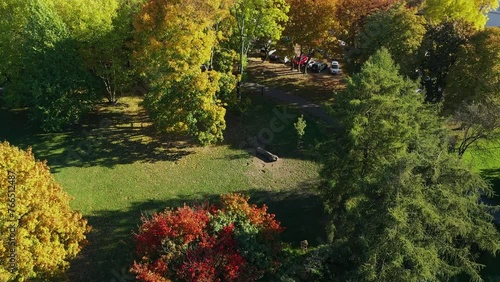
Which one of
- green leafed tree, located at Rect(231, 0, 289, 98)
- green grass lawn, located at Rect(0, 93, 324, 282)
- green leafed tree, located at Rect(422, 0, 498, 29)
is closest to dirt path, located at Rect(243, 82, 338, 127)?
green grass lawn, located at Rect(0, 93, 324, 282)

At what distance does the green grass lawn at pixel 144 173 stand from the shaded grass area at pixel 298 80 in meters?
5.32

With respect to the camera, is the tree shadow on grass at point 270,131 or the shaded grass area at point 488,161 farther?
the tree shadow on grass at point 270,131

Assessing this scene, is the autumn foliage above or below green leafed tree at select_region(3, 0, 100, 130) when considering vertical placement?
below

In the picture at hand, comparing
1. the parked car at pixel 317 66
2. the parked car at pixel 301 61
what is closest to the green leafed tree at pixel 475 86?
the parked car at pixel 317 66

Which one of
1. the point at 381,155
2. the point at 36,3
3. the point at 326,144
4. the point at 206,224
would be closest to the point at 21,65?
the point at 36,3

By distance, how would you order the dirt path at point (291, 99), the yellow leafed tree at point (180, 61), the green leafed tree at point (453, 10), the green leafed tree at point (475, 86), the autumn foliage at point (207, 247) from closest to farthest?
the autumn foliage at point (207, 247) < the green leafed tree at point (475, 86) < the yellow leafed tree at point (180, 61) < the dirt path at point (291, 99) < the green leafed tree at point (453, 10)

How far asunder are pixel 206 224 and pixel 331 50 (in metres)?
25.2

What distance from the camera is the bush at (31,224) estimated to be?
19547 mm

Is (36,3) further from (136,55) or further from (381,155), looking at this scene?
(381,155)

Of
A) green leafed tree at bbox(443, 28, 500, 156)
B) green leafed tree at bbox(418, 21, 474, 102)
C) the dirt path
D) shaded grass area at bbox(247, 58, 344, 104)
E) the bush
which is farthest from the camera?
shaded grass area at bbox(247, 58, 344, 104)

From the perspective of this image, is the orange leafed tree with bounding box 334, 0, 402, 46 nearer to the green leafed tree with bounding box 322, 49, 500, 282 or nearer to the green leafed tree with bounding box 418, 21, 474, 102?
the green leafed tree with bounding box 418, 21, 474, 102

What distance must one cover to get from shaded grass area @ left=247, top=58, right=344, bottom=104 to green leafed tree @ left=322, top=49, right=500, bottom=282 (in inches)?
688

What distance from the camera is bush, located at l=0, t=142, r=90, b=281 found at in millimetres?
19547

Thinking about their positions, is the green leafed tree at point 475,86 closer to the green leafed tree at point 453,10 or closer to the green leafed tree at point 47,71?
the green leafed tree at point 453,10
